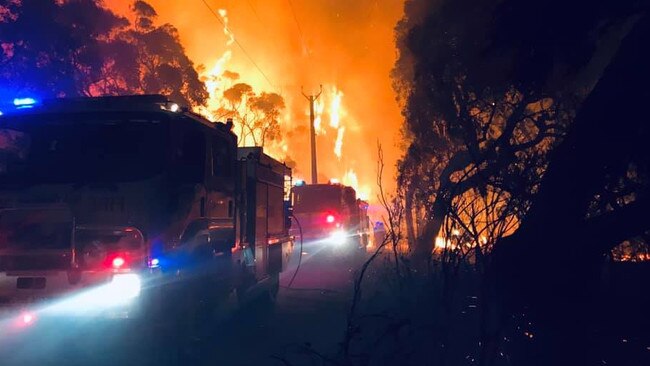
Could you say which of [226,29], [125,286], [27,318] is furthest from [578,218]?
[226,29]

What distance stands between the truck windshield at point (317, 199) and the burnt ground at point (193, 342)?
10.7m

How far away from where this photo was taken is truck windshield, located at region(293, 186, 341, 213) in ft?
66.4

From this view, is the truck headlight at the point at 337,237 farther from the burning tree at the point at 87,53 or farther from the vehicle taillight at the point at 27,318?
the vehicle taillight at the point at 27,318

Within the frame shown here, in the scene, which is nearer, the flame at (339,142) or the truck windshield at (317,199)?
the truck windshield at (317,199)

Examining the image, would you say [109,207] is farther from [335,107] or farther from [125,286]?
[335,107]

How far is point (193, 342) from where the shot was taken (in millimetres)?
6887

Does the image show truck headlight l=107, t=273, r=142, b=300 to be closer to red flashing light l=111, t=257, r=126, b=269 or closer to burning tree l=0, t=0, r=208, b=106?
red flashing light l=111, t=257, r=126, b=269

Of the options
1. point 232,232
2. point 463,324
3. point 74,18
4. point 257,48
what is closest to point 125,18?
point 74,18

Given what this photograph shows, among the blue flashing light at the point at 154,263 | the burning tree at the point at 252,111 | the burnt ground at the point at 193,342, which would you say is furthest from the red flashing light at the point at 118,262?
the burning tree at the point at 252,111

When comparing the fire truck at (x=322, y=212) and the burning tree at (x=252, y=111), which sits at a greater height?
the burning tree at (x=252, y=111)

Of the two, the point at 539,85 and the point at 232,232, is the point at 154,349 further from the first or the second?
the point at 539,85

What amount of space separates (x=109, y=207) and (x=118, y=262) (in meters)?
0.64

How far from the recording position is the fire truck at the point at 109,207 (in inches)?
213

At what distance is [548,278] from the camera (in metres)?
5.21
